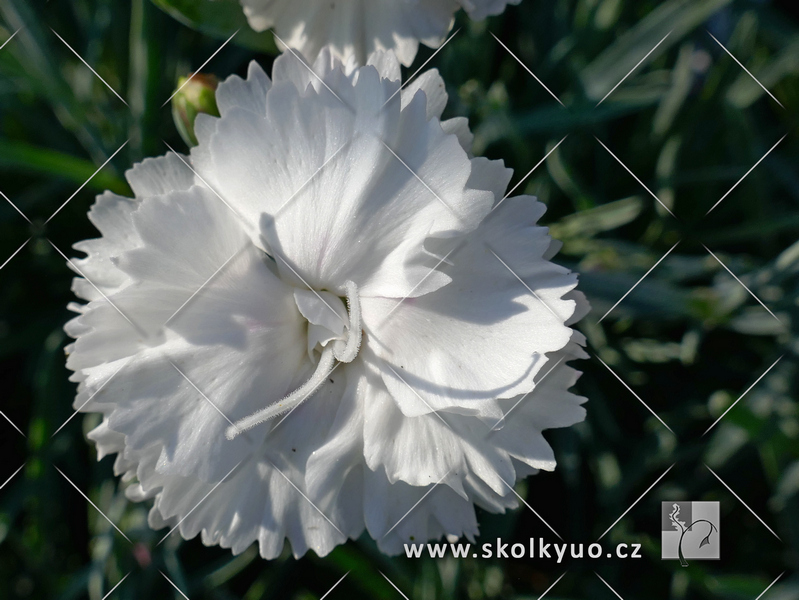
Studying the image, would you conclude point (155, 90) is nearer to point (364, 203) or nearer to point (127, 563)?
point (364, 203)

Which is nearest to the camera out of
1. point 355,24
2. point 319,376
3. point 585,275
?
point 319,376

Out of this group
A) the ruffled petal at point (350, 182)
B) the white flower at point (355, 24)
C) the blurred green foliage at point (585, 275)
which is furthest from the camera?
the blurred green foliage at point (585, 275)

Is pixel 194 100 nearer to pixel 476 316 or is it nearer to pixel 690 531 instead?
pixel 476 316

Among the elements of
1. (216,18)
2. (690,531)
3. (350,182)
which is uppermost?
(216,18)

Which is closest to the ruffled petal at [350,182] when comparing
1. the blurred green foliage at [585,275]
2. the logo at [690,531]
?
the blurred green foliage at [585,275]

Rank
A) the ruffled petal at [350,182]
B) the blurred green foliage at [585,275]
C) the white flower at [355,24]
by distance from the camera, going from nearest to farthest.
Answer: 1. the ruffled petal at [350,182]
2. the white flower at [355,24]
3. the blurred green foliage at [585,275]

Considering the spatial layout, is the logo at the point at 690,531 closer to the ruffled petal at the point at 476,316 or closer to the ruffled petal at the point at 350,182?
the ruffled petal at the point at 476,316

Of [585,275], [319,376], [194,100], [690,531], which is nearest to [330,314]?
[319,376]
